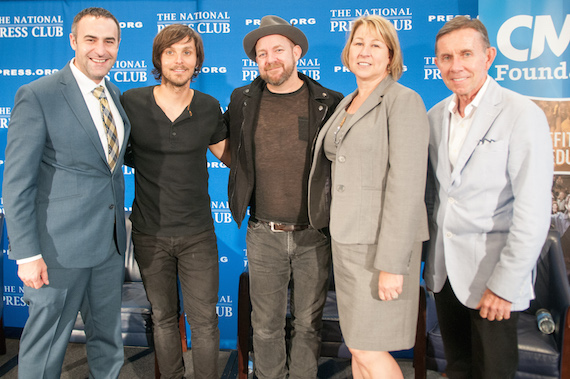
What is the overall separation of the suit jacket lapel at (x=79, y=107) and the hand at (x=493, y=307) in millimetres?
1750

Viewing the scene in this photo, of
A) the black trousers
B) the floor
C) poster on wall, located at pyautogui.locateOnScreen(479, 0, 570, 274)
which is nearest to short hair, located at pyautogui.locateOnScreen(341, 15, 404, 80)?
the black trousers

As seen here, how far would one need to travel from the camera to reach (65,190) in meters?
1.83

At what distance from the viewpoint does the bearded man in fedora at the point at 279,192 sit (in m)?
2.06

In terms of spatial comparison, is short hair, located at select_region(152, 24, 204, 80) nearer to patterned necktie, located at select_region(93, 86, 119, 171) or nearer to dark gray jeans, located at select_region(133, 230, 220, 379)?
patterned necktie, located at select_region(93, 86, 119, 171)

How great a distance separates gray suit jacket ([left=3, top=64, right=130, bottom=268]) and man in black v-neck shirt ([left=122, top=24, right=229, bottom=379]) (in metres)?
0.19

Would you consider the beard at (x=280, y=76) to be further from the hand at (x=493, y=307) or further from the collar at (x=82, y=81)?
the hand at (x=493, y=307)

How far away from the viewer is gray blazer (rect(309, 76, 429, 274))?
153cm

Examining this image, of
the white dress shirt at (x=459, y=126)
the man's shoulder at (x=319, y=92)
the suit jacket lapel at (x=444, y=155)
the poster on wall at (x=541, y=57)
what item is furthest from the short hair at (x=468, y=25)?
the poster on wall at (x=541, y=57)

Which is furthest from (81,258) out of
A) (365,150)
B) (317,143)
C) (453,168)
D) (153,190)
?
(453,168)

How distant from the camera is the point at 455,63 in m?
1.69

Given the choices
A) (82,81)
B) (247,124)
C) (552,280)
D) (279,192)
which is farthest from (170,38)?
(552,280)

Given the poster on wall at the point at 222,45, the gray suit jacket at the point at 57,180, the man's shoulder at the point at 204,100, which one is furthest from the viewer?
the poster on wall at the point at 222,45

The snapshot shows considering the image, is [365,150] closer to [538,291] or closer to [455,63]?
[455,63]

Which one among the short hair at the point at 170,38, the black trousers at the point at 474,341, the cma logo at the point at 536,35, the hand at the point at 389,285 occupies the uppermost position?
the cma logo at the point at 536,35
